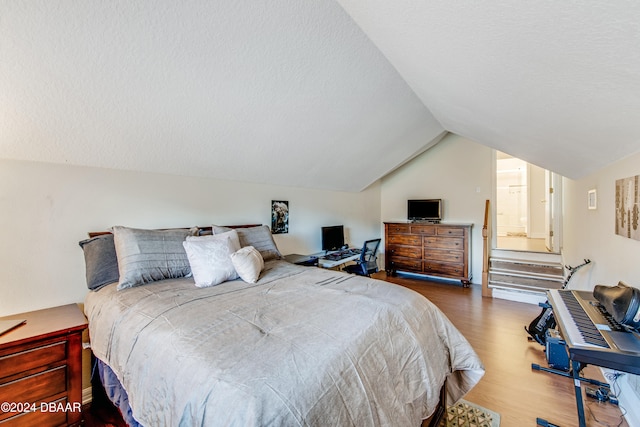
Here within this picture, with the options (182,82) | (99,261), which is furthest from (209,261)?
(182,82)

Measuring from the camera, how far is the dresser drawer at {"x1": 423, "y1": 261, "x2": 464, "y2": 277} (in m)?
4.63

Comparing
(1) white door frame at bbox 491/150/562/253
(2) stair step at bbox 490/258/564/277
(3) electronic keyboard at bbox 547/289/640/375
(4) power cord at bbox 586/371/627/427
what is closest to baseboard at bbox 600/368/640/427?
(4) power cord at bbox 586/371/627/427

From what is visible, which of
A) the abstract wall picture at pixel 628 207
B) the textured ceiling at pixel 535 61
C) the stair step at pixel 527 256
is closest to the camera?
the textured ceiling at pixel 535 61

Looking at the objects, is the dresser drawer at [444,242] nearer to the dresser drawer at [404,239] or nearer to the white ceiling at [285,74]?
the dresser drawer at [404,239]

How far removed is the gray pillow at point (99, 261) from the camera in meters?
1.90

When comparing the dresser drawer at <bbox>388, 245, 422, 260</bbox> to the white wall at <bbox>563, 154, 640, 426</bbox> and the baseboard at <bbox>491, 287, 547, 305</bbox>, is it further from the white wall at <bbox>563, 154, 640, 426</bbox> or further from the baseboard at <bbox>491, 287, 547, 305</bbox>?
the white wall at <bbox>563, 154, 640, 426</bbox>

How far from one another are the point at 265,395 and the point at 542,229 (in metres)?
8.27

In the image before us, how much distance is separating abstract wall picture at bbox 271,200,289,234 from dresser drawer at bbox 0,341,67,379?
2.21 m

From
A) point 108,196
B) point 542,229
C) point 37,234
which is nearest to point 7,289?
point 37,234

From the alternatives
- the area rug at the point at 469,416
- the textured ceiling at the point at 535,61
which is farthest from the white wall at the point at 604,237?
the area rug at the point at 469,416

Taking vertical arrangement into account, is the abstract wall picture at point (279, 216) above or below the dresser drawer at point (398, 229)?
above

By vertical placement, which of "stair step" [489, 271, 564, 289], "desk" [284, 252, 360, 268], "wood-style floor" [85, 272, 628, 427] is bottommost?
"wood-style floor" [85, 272, 628, 427]

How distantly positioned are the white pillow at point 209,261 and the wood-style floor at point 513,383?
103cm

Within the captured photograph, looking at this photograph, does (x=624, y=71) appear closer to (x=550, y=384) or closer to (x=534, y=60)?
(x=534, y=60)
